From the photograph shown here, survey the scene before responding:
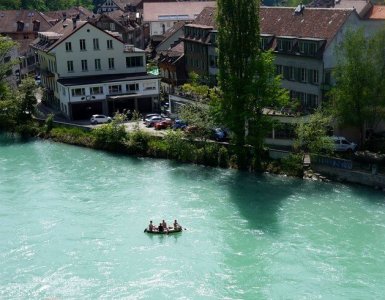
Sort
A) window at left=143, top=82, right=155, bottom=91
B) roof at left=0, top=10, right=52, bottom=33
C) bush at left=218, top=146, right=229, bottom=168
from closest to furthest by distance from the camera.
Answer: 1. bush at left=218, top=146, right=229, bottom=168
2. window at left=143, top=82, right=155, bottom=91
3. roof at left=0, top=10, right=52, bottom=33

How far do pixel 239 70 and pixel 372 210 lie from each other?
666 inches

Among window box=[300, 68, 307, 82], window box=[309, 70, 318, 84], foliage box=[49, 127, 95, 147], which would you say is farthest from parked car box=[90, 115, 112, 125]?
window box=[309, 70, 318, 84]

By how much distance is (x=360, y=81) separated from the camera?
1949 inches

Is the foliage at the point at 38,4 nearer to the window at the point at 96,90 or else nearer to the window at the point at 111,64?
the window at the point at 111,64

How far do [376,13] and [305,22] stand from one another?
7.05 m

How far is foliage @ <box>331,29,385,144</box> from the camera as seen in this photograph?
49.3 meters

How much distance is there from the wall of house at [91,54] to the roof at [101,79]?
39.1 inches

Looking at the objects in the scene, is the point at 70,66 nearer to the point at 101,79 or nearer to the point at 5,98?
the point at 101,79

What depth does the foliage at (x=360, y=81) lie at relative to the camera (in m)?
→ 49.3

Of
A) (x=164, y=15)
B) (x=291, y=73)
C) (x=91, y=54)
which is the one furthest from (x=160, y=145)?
(x=164, y=15)

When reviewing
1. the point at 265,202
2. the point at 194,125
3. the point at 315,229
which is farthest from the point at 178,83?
the point at 315,229

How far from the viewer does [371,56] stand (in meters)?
49.4

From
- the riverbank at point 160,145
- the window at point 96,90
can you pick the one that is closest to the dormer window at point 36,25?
the window at point 96,90

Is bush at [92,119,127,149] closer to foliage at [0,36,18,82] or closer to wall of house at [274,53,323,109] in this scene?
wall of house at [274,53,323,109]
